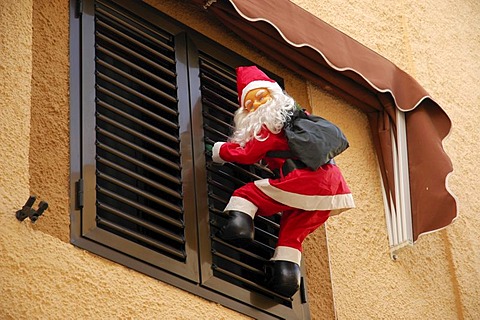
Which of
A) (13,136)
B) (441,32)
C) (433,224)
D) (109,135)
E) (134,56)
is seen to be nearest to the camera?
(13,136)

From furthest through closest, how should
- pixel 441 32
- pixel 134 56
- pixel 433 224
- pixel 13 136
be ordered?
pixel 441 32 < pixel 433 224 < pixel 134 56 < pixel 13 136

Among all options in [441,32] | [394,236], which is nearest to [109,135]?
[394,236]

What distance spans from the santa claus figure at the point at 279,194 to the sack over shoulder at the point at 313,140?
0.06 meters

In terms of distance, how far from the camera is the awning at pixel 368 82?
608cm

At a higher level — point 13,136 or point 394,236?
point 394,236

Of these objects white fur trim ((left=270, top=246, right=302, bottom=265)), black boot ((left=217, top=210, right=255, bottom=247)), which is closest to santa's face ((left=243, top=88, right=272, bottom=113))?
black boot ((left=217, top=210, right=255, bottom=247))

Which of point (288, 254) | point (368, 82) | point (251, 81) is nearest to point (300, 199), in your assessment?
point (288, 254)

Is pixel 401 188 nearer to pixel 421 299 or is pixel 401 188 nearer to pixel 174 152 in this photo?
pixel 421 299

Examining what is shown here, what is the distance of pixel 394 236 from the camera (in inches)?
253

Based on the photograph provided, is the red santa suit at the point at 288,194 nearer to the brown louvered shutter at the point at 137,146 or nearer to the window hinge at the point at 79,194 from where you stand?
the brown louvered shutter at the point at 137,146

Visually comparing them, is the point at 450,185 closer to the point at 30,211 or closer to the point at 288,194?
the point at 288,194

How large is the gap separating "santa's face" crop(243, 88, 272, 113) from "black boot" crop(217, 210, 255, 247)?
1.87 feet

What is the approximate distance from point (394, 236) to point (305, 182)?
1140 mm

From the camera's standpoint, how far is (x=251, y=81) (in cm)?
579
